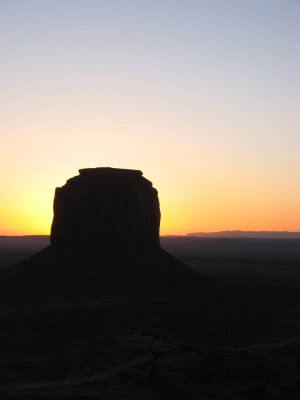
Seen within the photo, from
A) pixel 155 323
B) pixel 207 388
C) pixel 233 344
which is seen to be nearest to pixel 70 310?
pixel 155 323

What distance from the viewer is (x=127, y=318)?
36.8 metres

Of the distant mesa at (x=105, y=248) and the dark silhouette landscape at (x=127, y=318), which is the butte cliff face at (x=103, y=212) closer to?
the distant mesa at (x=105, y=248)

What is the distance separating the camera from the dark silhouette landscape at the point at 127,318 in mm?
22234

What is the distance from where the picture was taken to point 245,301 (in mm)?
46656

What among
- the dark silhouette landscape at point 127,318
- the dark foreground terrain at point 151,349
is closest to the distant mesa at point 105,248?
the dark silhouette landscape at point 127,318

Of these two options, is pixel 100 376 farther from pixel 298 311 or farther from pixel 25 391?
pixel 298 311

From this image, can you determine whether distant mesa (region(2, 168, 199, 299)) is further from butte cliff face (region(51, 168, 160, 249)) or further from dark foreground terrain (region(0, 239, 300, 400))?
dark foreground terrain (region(0, 239, 300, 400))

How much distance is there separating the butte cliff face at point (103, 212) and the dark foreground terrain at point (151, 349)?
1084 cm

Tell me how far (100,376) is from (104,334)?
9.14 metres

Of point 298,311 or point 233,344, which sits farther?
A: point 298,311

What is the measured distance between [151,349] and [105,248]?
86.9 ft

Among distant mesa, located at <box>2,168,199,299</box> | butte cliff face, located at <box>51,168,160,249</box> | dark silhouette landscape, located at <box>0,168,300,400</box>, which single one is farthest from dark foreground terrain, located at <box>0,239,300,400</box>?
butte cliff face, located at <box>51,168,160,249</box>

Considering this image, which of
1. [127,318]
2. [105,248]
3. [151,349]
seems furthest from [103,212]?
[151,349]

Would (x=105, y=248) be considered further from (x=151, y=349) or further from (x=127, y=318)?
(x=151, y=349)
